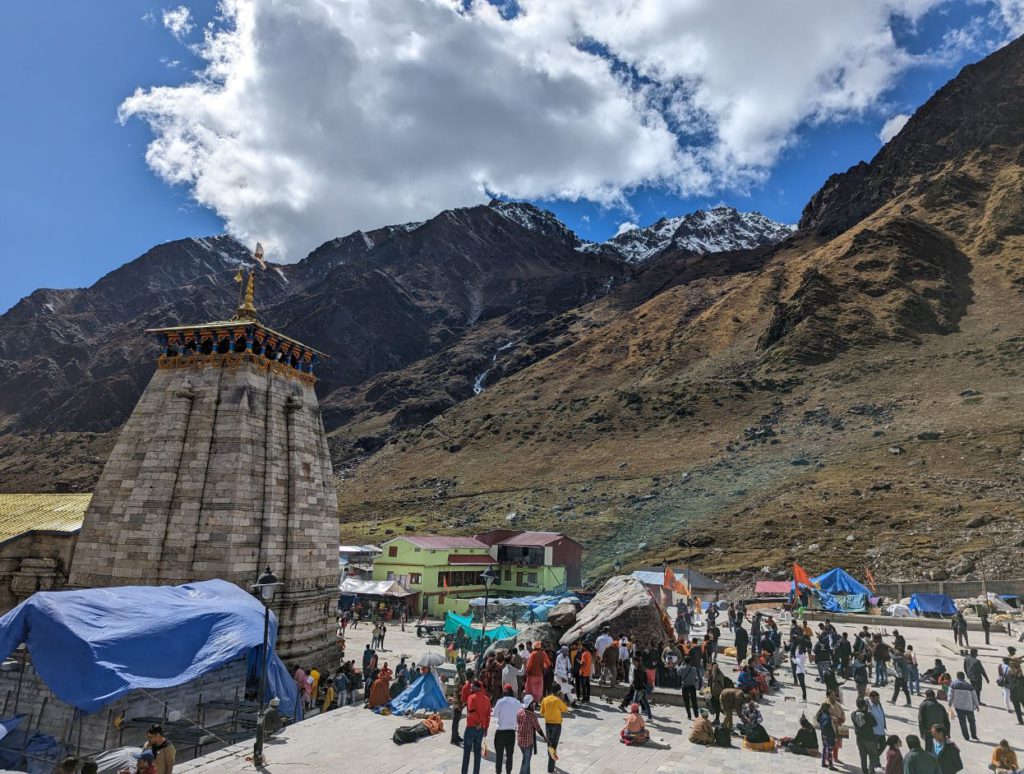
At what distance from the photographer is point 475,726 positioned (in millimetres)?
10242

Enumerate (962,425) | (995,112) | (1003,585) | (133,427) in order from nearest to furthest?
(133,427) → (1003,585) → (962,425) → (995,112)

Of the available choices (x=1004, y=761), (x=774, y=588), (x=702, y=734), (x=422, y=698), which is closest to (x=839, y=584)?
(x=774, y=588)

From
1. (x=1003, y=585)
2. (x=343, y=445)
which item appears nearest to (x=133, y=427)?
(x=1003, y=585)

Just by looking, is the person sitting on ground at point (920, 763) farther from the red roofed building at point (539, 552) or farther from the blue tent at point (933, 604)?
the red roofed building at point (539, 552)

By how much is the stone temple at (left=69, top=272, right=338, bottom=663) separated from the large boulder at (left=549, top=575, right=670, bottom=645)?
816 cm

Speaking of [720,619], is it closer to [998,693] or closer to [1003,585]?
[1003,585]

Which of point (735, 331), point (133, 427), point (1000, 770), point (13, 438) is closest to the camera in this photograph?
point (1000, 770)

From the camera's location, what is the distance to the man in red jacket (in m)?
10.1

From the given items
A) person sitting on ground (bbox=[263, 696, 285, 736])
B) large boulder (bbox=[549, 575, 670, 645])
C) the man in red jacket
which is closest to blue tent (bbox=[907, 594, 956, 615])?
large boulder (bbox=[549, 575, 670, 645])

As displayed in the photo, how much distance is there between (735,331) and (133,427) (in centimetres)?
11475

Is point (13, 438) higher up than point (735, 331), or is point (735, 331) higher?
point (735, 331)

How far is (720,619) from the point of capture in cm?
3653

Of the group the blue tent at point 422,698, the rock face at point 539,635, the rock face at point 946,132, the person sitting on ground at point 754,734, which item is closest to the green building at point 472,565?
the rock face at point 539,635

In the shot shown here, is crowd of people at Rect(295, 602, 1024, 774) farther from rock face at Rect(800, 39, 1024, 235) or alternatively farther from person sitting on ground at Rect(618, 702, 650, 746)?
rock face at Rect(800, 39, 1024, 235)
